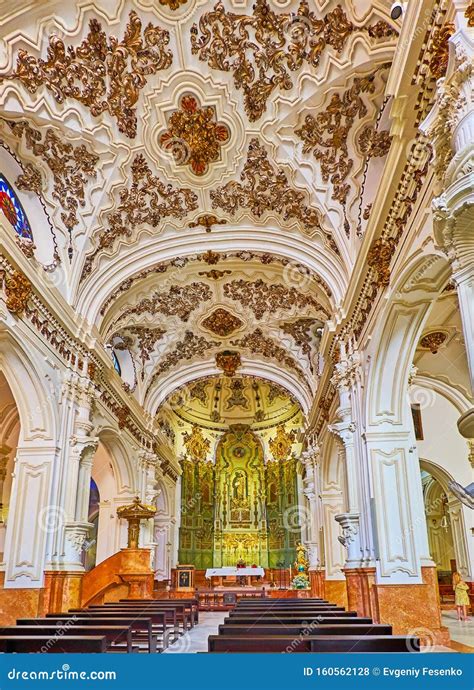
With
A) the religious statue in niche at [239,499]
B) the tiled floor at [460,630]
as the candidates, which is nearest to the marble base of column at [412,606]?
the tiled floor at [460,630]

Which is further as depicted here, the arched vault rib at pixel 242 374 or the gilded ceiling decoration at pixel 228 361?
the arched vault rib at pixel 242 374

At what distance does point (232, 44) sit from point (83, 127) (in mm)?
2979

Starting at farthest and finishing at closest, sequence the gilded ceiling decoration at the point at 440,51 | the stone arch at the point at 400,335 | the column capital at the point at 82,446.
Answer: the column capital at the point at 82,446, the stone arch at the point at 400,335, the gilded ceiling decoration at the point at 440,51

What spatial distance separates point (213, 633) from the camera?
11.2m

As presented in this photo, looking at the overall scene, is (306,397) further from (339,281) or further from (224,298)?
(339,281)

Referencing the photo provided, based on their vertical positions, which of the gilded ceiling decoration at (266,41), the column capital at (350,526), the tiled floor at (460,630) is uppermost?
the gilded ceiling decoration at (266,41)

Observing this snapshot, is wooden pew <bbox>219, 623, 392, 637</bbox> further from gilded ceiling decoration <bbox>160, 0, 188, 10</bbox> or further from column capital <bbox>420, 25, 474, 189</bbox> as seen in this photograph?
gilded ceiling decoration <bbox>160, 0, 188, 10</bbox>

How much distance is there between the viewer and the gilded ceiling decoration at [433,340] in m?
13.9

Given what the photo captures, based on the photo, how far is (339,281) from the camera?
12289mm

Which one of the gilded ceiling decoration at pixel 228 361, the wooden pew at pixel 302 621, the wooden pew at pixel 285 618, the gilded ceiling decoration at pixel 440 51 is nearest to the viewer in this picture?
the gilded ceiling decoration at pixel 440 51

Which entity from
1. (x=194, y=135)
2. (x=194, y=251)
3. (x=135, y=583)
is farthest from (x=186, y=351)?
(x=194, y=135)

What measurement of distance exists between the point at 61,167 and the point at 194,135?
8.52 feet

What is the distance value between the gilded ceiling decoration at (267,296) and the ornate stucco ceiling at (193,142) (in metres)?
0.07

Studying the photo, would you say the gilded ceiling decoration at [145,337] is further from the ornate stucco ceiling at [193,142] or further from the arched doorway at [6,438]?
the arched doorway at [6,438]
